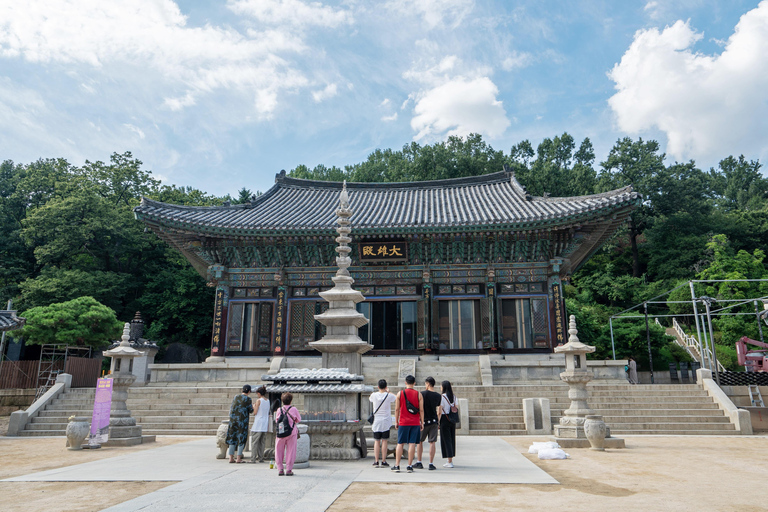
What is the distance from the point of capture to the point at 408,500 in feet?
18.3

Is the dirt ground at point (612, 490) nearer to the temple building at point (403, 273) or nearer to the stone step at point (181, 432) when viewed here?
the stone step at point (181, 432)

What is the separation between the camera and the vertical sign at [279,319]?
69.6ft

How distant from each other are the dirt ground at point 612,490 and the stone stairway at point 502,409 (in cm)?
459

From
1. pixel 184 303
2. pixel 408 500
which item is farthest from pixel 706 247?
pixel 408 500

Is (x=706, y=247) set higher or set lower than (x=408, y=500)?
higher

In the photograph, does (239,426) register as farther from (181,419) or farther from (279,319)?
(279,319)

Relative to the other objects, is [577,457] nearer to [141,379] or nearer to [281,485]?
[281,485]

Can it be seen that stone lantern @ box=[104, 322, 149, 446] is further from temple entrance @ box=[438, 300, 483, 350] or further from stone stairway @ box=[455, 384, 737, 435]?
temple entrance @ box=[438, 300, 483, 350]

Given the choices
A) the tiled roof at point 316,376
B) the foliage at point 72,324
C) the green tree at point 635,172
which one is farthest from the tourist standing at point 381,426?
the green tree at point 635,172

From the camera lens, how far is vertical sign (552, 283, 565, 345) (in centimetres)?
2036

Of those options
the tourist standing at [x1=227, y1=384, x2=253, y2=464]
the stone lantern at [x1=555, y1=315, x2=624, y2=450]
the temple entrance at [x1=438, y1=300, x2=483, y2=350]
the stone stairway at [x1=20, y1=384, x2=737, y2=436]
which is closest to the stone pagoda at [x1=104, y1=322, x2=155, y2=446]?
the stone stairway at [x1=20, y1=384, x2=737, y2=436]

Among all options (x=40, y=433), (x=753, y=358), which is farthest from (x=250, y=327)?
(x=753, y=358)

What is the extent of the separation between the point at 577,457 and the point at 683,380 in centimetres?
2424

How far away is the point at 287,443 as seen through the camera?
7.26 meters
